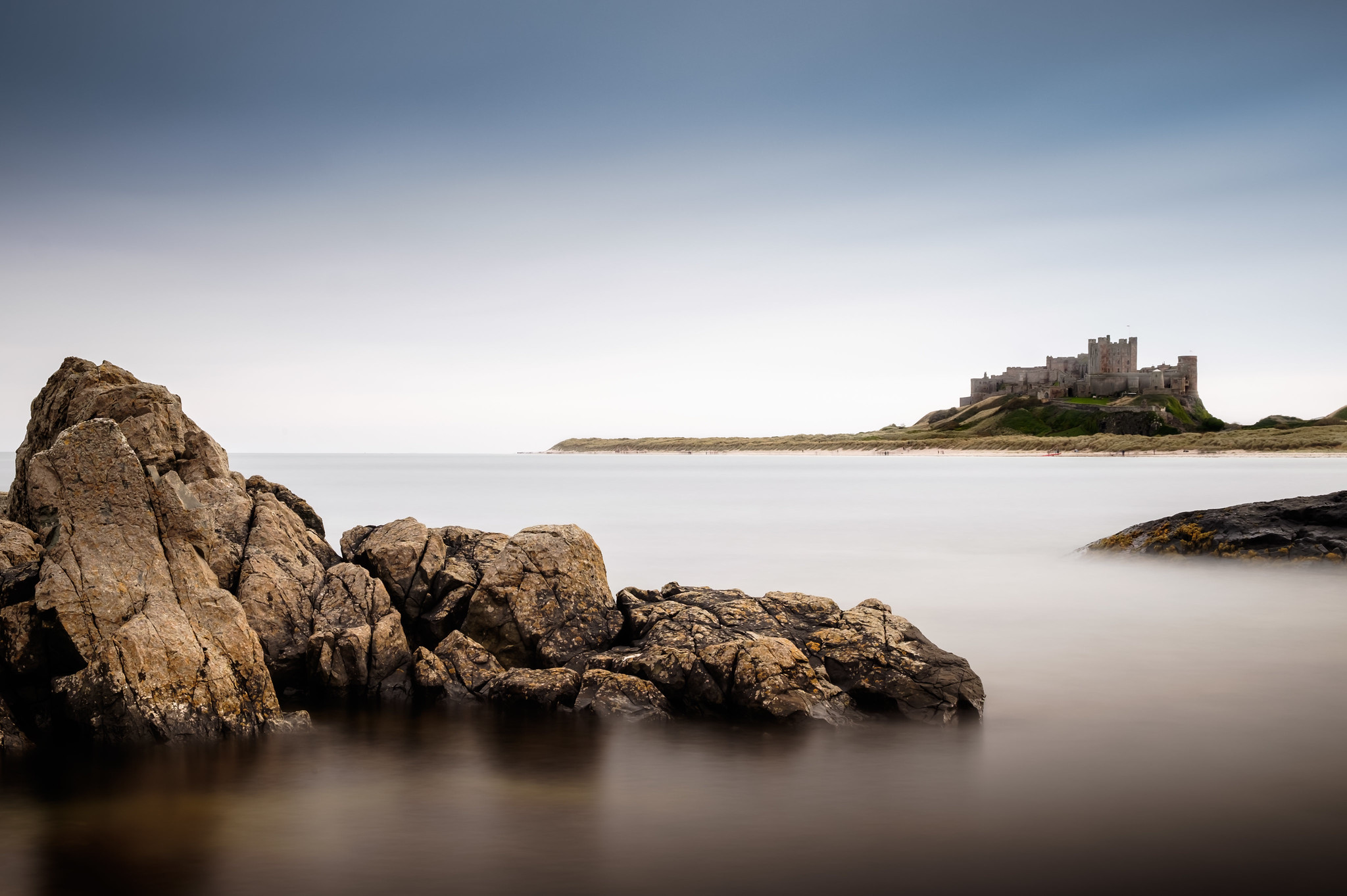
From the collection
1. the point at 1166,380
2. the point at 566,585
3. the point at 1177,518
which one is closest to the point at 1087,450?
the point at 1166,380

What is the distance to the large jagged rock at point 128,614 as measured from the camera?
8.69 metres

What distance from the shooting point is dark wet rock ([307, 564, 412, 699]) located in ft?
35.3

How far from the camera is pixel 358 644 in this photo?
35.5ft

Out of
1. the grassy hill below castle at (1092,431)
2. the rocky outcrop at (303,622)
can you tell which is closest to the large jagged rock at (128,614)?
the rocky outcrop at (303,622)

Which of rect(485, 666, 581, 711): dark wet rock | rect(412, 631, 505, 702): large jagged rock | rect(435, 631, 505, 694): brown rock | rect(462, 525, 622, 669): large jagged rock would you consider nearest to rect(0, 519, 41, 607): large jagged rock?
rect(412, 631, 505, 702): large jagged rock

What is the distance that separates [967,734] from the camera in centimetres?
943

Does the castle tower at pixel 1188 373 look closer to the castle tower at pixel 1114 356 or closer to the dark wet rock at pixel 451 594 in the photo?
the castle tower at pixel 1114 356

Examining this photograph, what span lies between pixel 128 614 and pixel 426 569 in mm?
3639

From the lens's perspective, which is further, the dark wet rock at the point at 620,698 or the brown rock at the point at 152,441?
the brown rock at the point at 152,441

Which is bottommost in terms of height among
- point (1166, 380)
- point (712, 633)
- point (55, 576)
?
point (712, 633)

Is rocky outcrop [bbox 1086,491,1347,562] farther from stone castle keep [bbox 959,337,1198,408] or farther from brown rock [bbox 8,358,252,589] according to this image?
stone castle keep [bbox 959,337,1198,408]

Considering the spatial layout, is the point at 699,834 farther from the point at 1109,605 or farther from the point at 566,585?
the point at 1109,605

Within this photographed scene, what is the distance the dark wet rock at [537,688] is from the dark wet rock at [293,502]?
15.7 feet

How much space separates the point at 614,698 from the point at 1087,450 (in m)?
140
